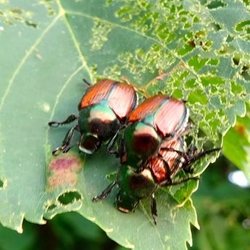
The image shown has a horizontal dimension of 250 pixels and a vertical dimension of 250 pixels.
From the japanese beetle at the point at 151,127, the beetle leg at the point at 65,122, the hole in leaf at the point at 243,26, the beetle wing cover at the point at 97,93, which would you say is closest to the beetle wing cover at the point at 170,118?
the japanese beetle at the point at 151,127

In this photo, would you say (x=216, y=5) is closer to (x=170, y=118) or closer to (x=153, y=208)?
(x=170, y=118)

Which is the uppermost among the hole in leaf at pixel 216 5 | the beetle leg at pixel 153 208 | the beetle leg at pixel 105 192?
the hole in leaf at pixel 216 5

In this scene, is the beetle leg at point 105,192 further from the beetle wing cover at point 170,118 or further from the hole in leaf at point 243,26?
the hole in leaf at point 243,26

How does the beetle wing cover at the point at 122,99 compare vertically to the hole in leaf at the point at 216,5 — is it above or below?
below

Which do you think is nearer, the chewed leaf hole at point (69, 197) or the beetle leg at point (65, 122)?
the chewed leaf hole at point (69, 197)

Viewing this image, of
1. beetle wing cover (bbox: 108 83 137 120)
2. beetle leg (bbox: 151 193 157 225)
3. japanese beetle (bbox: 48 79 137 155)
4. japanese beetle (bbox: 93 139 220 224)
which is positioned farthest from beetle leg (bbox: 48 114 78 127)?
beetle leg (bbox: 151 193 157 225)

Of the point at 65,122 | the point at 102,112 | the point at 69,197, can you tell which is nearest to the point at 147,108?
the point at 102,112
